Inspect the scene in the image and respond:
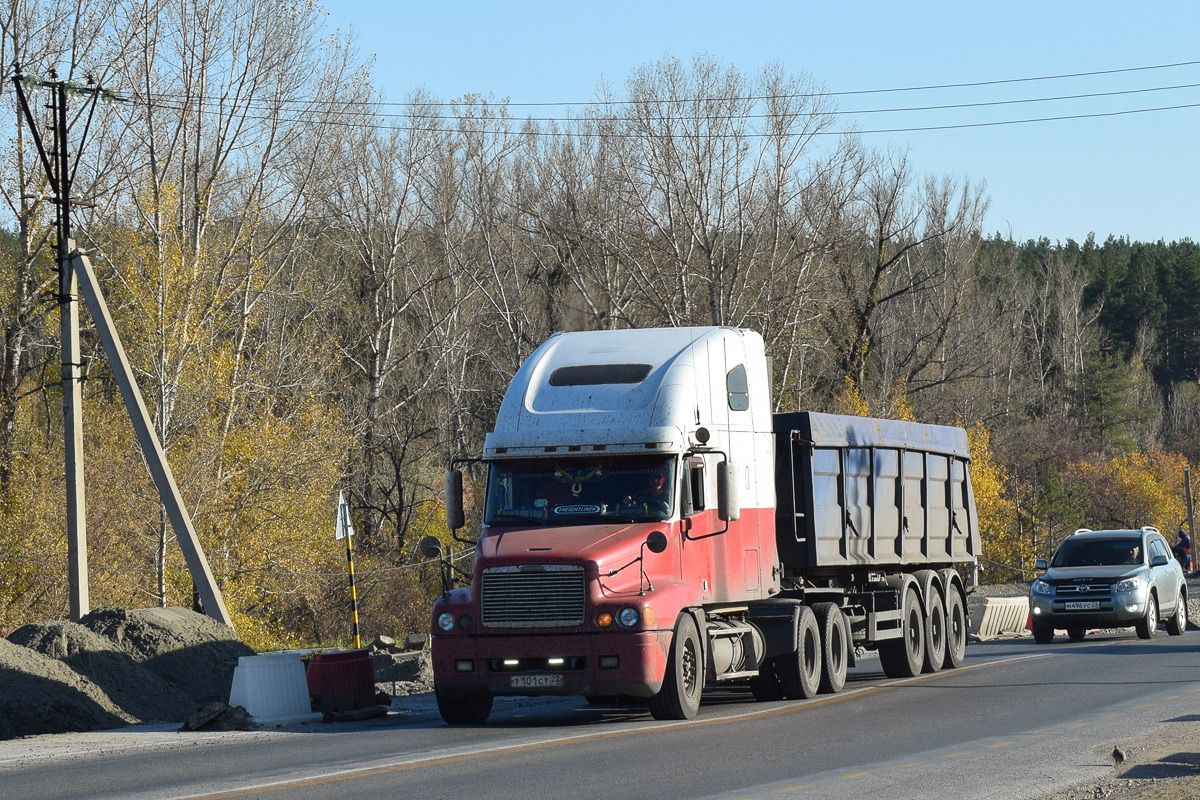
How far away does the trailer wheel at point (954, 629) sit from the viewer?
845 inches

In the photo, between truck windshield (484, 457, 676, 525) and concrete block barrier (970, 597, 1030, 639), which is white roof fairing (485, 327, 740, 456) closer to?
truck windshield (484, 457, 676, 525)

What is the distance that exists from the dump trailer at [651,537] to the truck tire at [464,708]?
0.07ft

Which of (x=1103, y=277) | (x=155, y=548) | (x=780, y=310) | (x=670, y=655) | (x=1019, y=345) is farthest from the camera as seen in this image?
(x=1103, y=277)

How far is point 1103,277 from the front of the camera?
14488cm

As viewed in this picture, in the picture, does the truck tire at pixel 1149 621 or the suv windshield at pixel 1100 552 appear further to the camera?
the suv windshield at pixel 1100 552

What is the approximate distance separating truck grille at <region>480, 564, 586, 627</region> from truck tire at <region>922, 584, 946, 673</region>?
28.5ft

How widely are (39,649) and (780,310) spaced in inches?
1397

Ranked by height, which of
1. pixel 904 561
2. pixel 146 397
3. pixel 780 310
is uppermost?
pixel 780 310

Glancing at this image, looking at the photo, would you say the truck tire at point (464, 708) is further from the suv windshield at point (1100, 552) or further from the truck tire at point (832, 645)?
the suv windshield at point (1100, 552)

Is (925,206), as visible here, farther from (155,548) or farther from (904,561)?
(904,561)

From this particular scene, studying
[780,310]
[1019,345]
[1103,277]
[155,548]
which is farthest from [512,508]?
[1103,277]

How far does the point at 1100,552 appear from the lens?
27.0 metres

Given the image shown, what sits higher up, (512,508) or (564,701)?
(512,508)

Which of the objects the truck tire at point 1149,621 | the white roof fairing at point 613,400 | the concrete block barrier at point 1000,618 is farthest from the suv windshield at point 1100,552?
the white roof fairing at point 613,400
